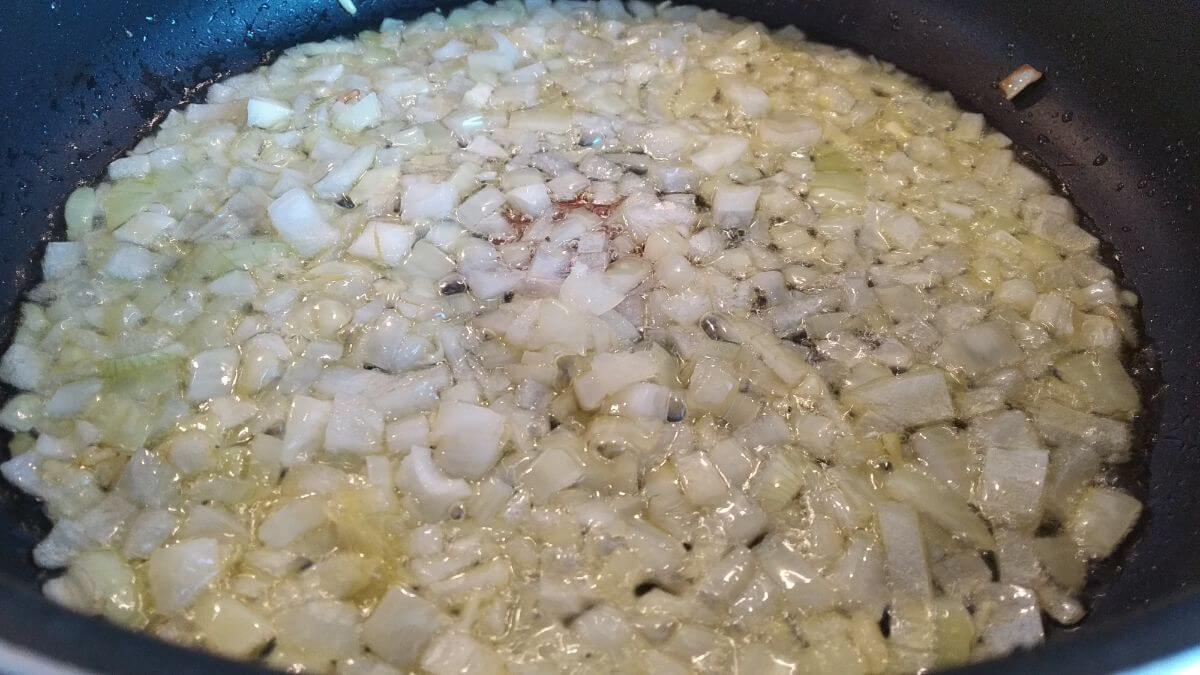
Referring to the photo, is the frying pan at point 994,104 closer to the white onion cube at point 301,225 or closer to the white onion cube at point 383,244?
the white onion cube at point 301,225

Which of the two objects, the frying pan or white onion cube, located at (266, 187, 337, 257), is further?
white onion cube, located at (266, 187, 337, 257)

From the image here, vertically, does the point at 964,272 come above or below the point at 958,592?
above

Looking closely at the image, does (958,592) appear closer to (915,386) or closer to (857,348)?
(915,386)

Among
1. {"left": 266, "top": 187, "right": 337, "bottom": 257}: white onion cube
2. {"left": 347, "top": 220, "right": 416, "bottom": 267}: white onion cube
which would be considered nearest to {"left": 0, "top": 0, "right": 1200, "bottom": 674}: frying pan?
{"left": 266, "top": 187, "right": 337, "bottom": 257}: white onion cube

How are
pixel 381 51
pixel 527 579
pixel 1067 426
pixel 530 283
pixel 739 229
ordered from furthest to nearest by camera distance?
pixel 381 51 < pixel 739 229 < pixel 530 283 < pixel 1067 426 < pixel 527 579

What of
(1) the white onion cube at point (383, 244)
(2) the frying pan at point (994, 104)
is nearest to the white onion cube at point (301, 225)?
(1) the white onion cube at point (383, 244)

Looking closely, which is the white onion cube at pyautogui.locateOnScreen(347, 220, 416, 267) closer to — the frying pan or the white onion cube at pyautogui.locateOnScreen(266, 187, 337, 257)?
the white onion cube at pyautogui.locateOnScreen(266, 187, 337, 257)

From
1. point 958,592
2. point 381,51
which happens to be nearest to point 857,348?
point 958,592

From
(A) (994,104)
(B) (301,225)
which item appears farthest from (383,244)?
(A) (994,104)

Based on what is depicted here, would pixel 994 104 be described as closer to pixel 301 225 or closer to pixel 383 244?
pixel 383 244
